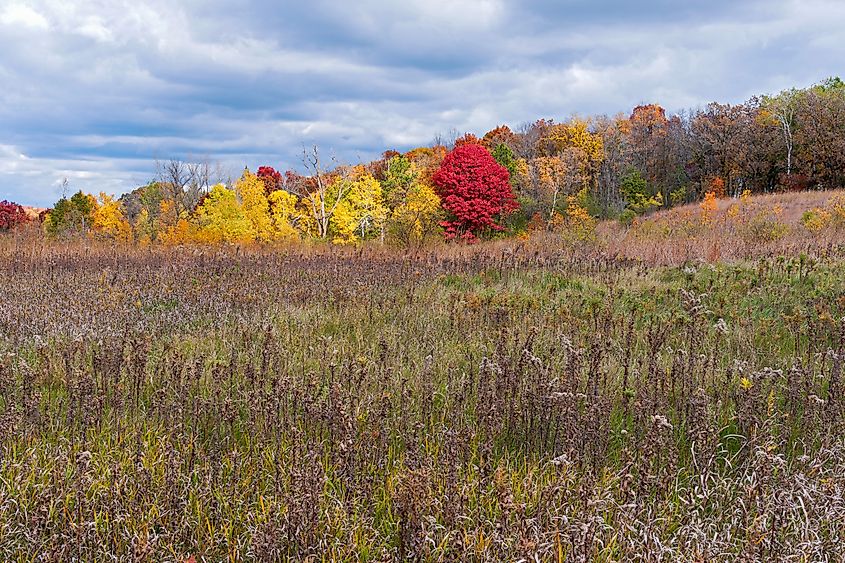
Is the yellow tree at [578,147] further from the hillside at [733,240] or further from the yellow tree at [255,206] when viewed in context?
the yellow tree at [255,206]

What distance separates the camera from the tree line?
28.3 metres

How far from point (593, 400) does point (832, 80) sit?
6218 cm

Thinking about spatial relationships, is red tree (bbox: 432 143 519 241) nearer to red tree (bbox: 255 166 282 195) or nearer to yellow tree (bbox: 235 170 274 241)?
yellow tree (bbox: 235 170 274 241)

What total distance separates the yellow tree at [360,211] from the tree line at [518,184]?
0.07 m

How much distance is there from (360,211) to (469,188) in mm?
5948

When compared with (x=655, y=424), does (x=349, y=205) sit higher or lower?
higher

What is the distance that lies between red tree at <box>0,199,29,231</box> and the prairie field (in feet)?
123

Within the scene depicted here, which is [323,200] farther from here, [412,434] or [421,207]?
[412,434]

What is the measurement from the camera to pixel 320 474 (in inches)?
121

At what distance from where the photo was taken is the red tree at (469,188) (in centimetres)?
3081

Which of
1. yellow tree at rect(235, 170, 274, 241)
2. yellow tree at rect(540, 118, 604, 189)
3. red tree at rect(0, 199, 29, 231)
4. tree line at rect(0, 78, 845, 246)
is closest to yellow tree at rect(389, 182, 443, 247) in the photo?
tree line at rect(0, 78, 845, 246)

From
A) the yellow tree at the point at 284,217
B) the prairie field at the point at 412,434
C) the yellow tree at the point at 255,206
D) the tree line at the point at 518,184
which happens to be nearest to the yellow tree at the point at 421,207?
the tree line at the point at 518,184

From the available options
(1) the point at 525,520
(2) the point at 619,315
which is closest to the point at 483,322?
(2) the point at 619,315

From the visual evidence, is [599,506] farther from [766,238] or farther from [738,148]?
[738,148]
